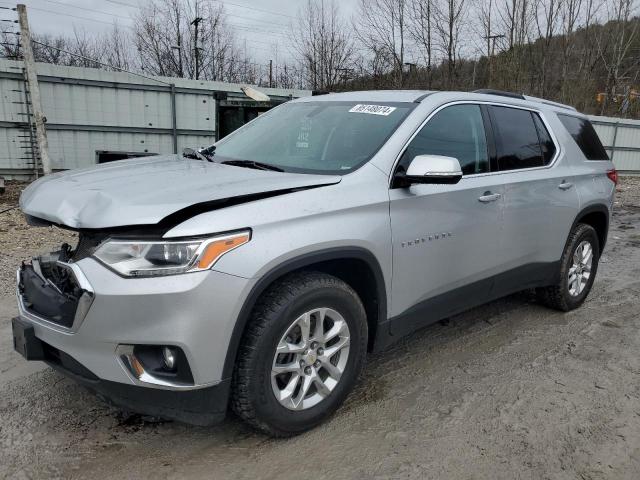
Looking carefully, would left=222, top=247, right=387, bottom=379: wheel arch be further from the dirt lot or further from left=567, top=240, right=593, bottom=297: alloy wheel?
left=567, top=240, right=593, bottom=297: alloy wheel

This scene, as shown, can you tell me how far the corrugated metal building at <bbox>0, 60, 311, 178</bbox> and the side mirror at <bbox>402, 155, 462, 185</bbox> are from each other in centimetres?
888

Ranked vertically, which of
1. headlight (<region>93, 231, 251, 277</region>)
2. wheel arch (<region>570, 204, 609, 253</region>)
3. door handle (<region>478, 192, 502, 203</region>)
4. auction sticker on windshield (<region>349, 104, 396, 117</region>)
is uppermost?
auction sticker on windshield (<region>349, 104, 396, 117</region>)

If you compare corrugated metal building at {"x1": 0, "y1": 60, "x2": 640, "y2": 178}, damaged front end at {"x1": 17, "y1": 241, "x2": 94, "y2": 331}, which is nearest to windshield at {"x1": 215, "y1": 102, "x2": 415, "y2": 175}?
damaged front end at {"x1": 17, "y1": 241, "x2": 94, "y2": 331}

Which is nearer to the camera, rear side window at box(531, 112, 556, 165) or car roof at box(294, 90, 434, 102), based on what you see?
car roof at box(294, 90, 434, 102)

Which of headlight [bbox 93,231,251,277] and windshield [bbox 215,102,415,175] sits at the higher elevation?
windshield [bbox 215,102,415,175]

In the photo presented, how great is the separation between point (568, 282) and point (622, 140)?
61.7 feet

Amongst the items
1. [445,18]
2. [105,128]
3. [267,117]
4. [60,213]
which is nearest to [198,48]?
[445,18]

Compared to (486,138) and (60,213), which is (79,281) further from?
(486,138)

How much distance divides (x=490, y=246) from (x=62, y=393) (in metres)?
2.88

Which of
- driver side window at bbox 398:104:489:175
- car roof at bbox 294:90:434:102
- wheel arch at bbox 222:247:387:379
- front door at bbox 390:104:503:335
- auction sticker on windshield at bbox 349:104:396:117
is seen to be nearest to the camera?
wheel arch at bbox 222:247:387:379

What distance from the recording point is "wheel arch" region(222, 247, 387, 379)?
241cm

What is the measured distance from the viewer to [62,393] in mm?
3174

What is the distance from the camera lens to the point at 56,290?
2541mm

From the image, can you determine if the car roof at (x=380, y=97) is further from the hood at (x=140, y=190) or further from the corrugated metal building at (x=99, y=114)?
the corrugated metal building at (x=99, y=114)
